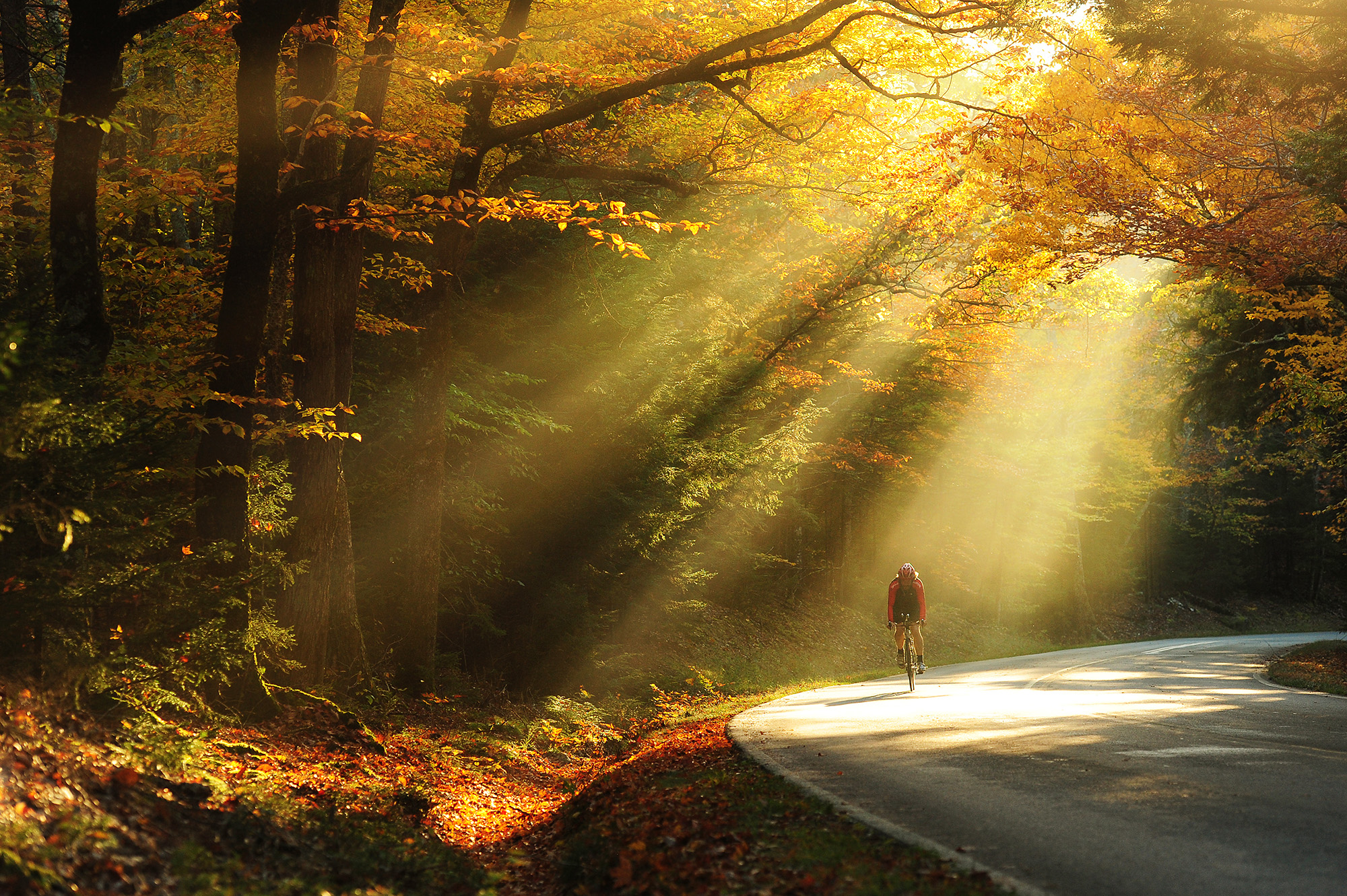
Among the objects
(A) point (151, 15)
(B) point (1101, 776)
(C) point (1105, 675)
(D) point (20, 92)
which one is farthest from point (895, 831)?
(C) point (1105, 675)

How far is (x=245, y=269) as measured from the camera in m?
9.11

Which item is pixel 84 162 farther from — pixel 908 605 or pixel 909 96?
pixel 908 605

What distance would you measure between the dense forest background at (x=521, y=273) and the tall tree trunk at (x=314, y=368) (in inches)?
1.8

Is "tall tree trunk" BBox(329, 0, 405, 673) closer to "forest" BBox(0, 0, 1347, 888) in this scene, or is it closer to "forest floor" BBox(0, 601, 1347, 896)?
"forest" BBox(0, 0, 1347, 888)

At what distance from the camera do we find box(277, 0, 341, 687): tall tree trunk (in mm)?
10242

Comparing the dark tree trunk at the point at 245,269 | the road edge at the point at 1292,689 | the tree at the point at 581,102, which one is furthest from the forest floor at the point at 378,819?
the road edge at the point at 1292,689

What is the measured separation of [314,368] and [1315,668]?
1876 cm

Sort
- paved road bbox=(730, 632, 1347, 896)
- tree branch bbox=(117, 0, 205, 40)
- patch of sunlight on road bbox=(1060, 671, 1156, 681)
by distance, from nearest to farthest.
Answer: paved road bbox=(730, 632, 1347, 896) < tree branch bbox=(117, 0, 205, 40) < patch of sunlight on road bbox=(1060, 671, 1156, 681)

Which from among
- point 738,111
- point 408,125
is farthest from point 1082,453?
point 408,125

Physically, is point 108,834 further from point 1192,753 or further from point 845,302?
point 845,302

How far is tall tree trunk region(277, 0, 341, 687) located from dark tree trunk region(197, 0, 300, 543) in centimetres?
85

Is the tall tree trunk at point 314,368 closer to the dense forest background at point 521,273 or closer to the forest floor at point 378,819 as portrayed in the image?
the dense forest background at point 521,273

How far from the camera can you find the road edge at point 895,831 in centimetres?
478

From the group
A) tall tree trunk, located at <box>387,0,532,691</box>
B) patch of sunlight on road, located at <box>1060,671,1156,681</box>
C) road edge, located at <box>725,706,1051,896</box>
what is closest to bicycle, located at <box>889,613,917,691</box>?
patch of sunlight on road, located at <box>1060,671,1156,681</box>
